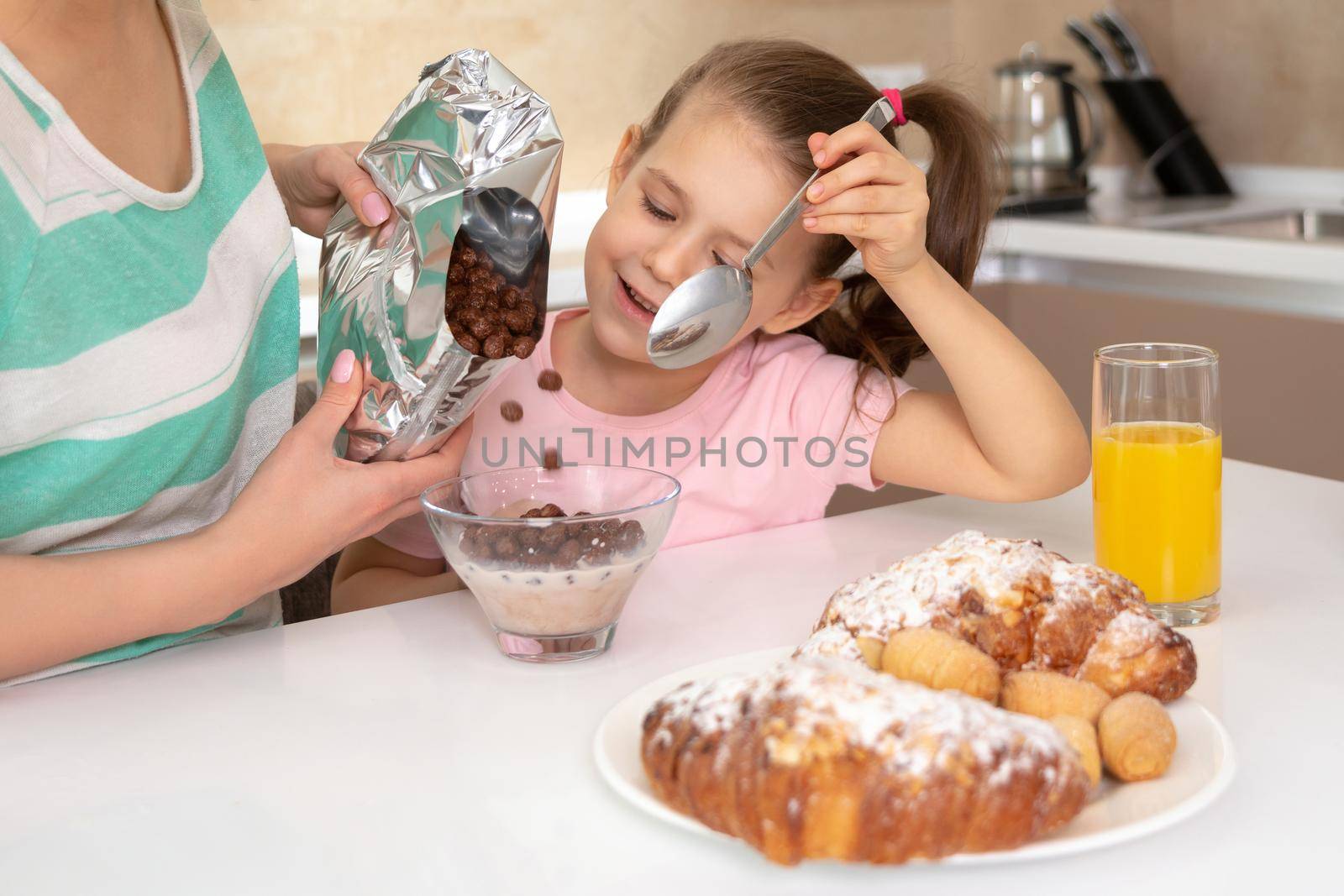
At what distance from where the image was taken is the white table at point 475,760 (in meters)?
0.56

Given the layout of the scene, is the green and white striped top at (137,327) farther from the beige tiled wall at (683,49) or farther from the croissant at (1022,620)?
the beige tiled wall at (683,49)

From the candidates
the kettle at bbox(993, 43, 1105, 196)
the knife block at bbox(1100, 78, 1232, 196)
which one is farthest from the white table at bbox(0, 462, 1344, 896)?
the knife block at bbox(1100, 78, 1232, 196)

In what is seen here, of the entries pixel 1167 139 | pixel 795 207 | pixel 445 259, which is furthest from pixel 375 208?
pixel 1167 139

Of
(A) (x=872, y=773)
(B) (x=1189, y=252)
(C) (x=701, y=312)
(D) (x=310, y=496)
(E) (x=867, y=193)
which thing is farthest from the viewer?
(B) (x=1189, y=252)

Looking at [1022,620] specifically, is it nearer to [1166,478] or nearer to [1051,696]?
[1051,696]

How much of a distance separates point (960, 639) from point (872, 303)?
0.76m

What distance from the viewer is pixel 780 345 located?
1403 mm

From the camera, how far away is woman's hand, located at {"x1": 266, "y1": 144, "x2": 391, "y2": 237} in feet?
3.11

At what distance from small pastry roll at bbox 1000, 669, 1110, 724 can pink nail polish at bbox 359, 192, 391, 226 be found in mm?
537

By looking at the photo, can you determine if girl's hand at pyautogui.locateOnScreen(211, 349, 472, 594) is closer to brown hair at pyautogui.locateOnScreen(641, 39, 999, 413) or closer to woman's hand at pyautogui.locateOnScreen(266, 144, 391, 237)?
woman's hand at pyautogui.locateOnScreen(266, 144, 391, 237)

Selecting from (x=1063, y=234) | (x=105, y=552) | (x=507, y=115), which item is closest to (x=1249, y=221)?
(x=1063, y=234)

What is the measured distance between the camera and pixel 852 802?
52 cm

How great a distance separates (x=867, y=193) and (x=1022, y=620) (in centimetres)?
42

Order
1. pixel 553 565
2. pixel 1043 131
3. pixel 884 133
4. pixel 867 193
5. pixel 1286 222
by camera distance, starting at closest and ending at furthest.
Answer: pixel 553 565
pixel 867 193
pixel 884 133
pixel 1286 222
pixel 1043 131
